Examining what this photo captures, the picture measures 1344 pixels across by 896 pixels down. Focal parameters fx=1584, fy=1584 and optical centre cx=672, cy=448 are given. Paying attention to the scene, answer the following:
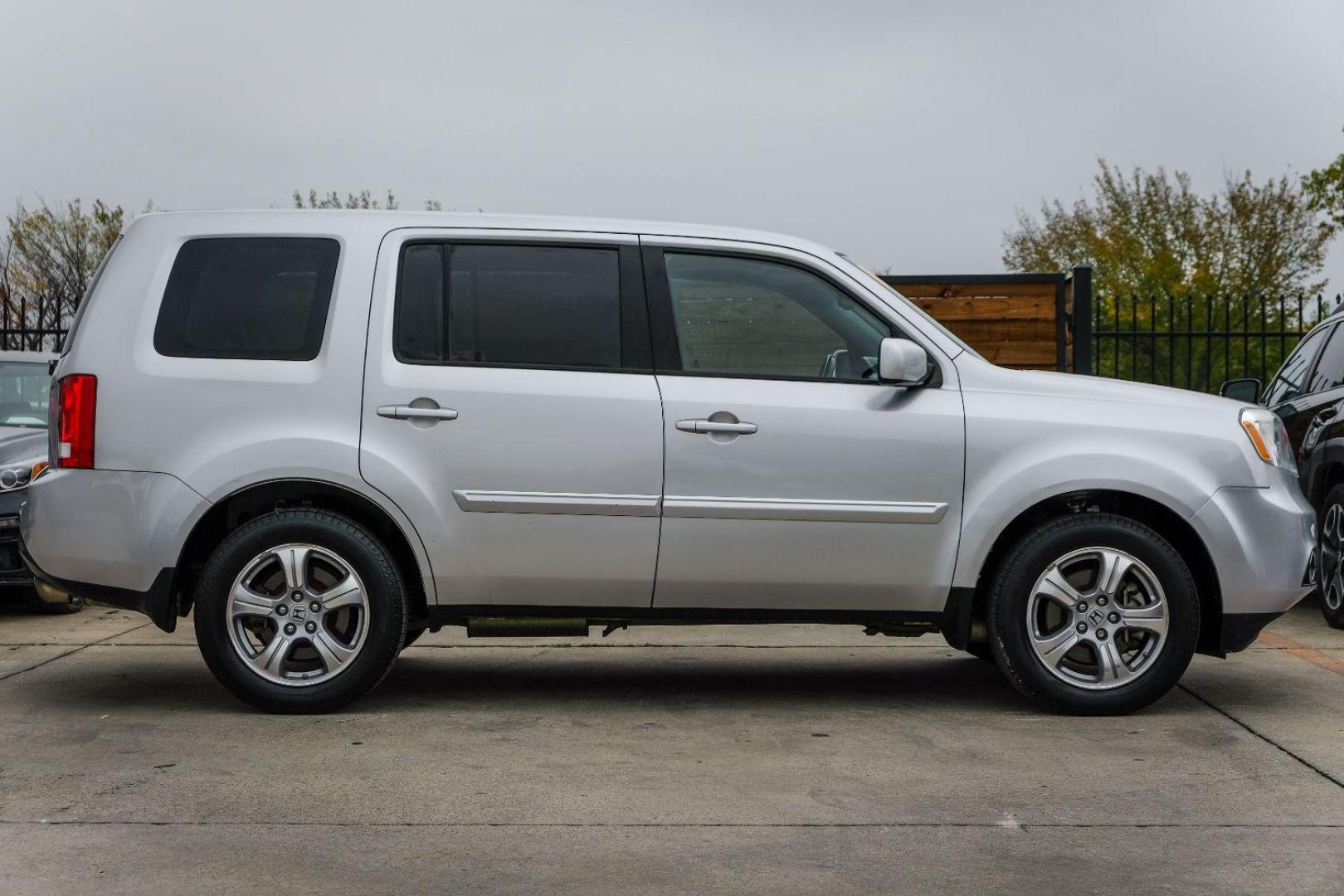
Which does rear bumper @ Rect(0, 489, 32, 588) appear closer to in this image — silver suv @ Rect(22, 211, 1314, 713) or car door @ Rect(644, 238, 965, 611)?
silver suv @ Rect(22, 211, 1314, 713)

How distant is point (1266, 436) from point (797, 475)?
1852mm

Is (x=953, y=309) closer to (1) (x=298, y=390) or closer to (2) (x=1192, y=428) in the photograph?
(2) (x=1192, y=428)

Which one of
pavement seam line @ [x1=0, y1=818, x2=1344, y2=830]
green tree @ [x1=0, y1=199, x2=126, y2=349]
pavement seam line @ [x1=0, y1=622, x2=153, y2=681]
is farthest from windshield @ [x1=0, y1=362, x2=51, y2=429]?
green tree @ [x1=0, y1=199, x2=126, y2=349]

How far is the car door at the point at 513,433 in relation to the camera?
5875 millimetres

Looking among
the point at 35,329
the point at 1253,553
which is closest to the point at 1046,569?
the point at 1253,553

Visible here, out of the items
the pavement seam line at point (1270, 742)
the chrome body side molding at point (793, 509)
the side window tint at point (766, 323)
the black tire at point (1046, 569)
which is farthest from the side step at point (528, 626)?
the pavement seam line at point (1270, 742)

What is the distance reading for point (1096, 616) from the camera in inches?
236

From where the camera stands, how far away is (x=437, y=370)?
5938 mm

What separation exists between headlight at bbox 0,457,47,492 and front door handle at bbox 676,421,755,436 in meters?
4.54

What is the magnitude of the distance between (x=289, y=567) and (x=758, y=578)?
5.72 feet

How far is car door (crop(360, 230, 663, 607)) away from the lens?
19.3 ft

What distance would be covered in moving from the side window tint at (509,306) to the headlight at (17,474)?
3.77 meters

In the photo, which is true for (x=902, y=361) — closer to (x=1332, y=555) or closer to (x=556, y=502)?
(x=556, y=502)

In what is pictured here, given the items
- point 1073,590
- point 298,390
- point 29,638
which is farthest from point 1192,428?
point 29,638
